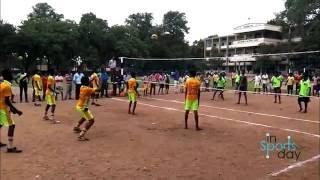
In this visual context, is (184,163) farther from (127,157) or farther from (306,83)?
(306,83)

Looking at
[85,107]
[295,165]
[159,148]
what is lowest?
[295,165]

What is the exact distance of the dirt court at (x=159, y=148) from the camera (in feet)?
26.9

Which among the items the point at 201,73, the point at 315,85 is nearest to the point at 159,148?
the point at 315,85

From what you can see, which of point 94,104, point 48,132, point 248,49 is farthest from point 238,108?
point 248,49

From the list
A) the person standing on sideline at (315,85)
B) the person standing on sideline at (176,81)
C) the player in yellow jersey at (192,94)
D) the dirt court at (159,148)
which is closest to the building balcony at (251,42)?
the person standing on sideline at (176,81)

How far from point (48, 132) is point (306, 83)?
11.2 m

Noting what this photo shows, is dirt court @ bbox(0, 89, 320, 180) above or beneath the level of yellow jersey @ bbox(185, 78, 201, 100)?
beneath

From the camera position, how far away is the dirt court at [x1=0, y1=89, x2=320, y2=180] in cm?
819

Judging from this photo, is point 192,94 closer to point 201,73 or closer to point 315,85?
point 315,85

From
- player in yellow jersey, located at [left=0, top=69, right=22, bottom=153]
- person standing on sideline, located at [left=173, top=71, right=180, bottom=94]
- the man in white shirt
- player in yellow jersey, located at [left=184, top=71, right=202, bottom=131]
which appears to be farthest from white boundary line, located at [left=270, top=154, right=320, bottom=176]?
the man in white shirt

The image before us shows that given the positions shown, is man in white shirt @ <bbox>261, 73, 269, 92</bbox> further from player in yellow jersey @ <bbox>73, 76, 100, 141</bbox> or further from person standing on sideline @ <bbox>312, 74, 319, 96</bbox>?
player in yellow jersey @ <bbox>73, 76, 100, 141</bbox>

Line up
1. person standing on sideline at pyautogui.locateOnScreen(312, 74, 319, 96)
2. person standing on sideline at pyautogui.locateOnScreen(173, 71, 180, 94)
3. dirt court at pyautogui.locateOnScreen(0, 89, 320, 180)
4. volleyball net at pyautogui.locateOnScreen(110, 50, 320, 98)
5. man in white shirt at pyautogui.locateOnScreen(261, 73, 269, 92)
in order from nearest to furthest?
dirt court at pyautogui.locateOnScreen(0, 89, 320, 180)
person standing on sideline at pyautogui.locateOnScreen(312, 74, 319, 96)
volleyball net at pyautogui.locateOnScreen(110, 50, 320, 98)
man in white shirt at pyautogui.locateOnScreen(261, 73, 269, 92)
person standing on sideline at pyautogui.locateOnScreen(173, 71, 180, 94)

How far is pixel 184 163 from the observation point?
892 cm

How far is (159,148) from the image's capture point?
1039 cm
